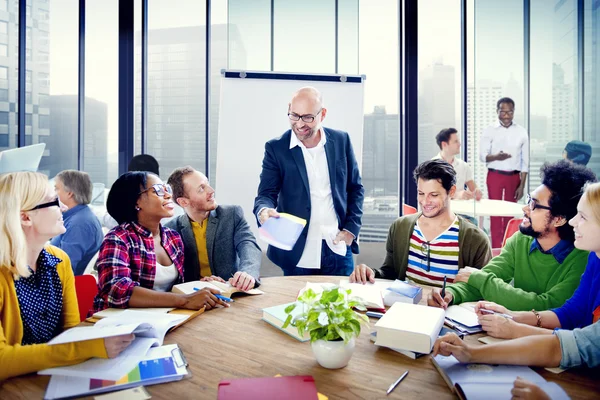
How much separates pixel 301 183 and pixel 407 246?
851 mm

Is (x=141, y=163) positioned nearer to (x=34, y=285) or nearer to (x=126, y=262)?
(x=126, y=262)

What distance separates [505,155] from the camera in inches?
178

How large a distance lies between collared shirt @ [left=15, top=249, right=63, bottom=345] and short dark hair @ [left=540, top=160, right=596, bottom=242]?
6.09 ft

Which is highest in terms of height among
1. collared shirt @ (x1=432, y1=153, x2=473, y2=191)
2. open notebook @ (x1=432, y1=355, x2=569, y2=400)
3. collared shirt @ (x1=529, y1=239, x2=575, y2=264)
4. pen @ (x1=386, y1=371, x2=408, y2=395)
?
collared shirt @ (x1=432, y1=153, x2=473, y2=191)

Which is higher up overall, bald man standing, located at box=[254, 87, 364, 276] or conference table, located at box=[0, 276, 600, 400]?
bald man standing, located at box=[254, 87, 364, 276]

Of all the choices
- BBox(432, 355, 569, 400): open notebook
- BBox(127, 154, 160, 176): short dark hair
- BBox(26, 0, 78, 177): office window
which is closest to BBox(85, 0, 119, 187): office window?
BBox(26, 0, 78, 177): office window

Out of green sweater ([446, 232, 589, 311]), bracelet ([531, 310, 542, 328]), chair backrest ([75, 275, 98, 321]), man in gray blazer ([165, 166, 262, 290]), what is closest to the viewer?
bracelet ([531, 310, 542, 328])

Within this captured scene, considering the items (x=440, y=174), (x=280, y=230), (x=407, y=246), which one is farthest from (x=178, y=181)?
(x=440, y=174)

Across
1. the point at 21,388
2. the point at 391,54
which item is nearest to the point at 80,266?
the point at 21,388

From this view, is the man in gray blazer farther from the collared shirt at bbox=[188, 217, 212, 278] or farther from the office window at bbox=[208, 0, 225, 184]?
the office window at bbox=[208, 0, 225, 184]

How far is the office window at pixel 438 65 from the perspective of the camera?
471 centimetres

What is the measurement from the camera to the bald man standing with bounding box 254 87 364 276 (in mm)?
2828

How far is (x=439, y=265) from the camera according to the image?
7.32ft

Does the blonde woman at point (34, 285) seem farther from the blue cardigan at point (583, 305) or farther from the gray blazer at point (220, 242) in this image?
the blue cardigan at point (583, 305)
